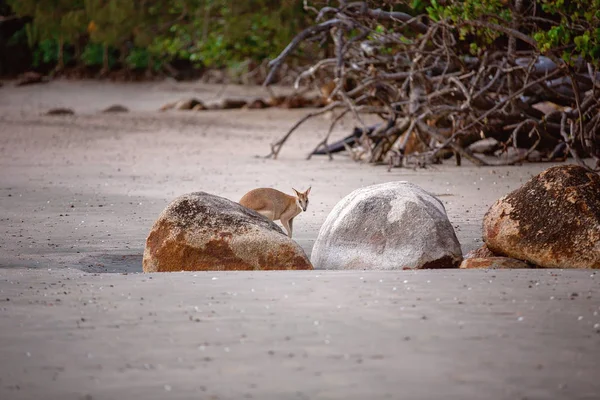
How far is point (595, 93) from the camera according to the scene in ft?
44.6

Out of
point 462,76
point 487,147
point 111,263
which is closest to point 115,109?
point 487,147

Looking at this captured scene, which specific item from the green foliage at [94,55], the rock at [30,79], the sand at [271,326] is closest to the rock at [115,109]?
the rock at [30,79]

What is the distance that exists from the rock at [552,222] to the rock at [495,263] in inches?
2.8

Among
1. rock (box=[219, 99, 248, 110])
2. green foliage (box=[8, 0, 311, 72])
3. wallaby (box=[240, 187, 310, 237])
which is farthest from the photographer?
rock (box=[219, 99, 248, 110])

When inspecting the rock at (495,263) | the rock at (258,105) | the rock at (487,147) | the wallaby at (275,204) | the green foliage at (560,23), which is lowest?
the rock at (258,105)

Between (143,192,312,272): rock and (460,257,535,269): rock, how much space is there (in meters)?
1.23

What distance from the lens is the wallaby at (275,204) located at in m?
10.2

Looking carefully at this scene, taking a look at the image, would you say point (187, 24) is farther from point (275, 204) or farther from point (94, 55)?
point (275, 204)

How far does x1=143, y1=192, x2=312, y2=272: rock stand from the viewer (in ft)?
26.2

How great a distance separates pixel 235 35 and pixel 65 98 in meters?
10.7

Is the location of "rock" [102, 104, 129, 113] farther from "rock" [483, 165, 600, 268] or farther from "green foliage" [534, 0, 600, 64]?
"rock" [483, 165, 600, 268]

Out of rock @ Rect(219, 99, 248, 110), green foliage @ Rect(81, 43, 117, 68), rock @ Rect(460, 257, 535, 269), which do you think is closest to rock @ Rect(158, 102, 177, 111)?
rock @ Rect(219, 99, 248, 110)

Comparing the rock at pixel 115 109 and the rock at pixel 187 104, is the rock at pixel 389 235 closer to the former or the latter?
the rock at pixel 115 109

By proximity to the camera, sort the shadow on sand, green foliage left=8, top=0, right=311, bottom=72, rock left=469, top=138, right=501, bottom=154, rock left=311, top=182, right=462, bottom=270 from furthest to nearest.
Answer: green foliage left=8, top=0, right=311, bottom=72 < rock left=469, top=138, right=501, bottom=154 < the shadow on sand < rock left=311, top=182, right=462, bottom=270
